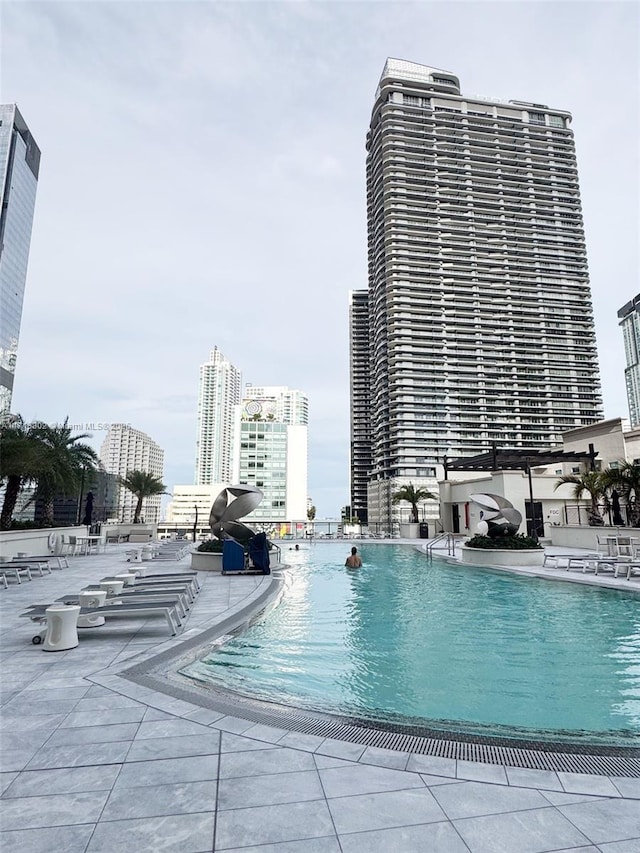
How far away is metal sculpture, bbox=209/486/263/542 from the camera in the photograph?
15953 millimetres

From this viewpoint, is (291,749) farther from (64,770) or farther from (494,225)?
(494,225)

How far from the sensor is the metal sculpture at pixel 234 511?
15953 millimetres

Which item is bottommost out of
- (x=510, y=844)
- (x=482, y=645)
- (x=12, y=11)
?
(x=482, y=645)

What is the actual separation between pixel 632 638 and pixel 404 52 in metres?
146

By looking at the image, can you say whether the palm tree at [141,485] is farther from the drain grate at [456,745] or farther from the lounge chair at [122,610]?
the drain grate at [456,745]

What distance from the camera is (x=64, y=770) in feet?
10.8

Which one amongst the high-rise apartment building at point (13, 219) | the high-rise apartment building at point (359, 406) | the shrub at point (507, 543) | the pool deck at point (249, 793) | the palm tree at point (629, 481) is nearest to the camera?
the pool deck at point (249, 793)

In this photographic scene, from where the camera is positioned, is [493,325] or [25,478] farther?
[493,325]

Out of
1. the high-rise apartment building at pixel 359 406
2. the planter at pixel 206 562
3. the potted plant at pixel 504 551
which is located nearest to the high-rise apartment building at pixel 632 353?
the high-rise apartment building at pixel 359 406

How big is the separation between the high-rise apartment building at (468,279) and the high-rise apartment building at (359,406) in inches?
1090

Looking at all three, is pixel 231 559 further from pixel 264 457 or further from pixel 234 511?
pixel 264 457

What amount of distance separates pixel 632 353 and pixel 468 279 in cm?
7432

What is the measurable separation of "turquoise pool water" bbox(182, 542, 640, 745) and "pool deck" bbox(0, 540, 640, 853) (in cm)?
127

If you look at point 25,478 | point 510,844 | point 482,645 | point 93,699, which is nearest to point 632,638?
point 482,645
